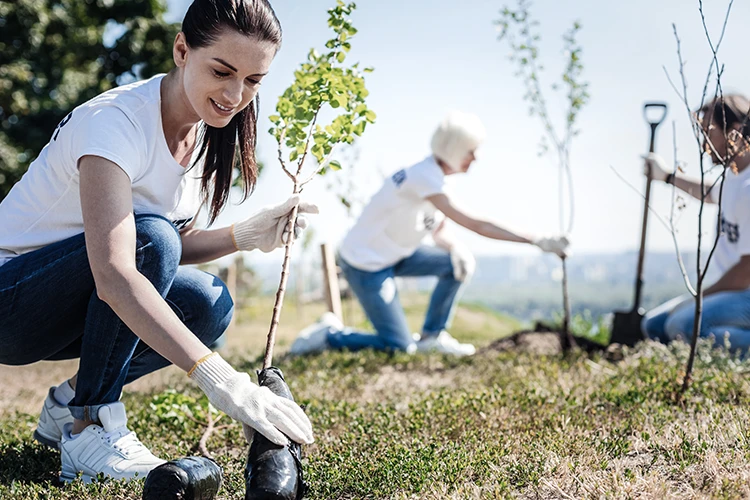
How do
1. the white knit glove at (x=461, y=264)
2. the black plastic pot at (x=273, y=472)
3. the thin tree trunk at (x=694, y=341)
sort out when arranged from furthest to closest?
the white knit glove at (x=461, y=264) → the thin tree trunk at (x=694, y=341) → the black plastic pot at (x=273, y=472)

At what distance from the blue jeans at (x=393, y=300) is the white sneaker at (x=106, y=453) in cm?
305

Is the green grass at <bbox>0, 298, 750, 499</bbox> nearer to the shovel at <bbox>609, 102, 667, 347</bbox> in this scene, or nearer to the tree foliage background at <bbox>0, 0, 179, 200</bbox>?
the shovel at <bbox>609, 102, 667, 347</bbox>

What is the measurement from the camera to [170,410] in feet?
10.0

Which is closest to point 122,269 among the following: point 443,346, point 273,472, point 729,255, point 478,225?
point 273,472

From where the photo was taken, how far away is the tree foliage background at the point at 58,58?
34.4 ft

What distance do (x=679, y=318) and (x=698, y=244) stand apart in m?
2.01

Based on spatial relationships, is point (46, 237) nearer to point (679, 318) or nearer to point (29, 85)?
point (679, 318)

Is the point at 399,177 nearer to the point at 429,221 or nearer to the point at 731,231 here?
the point at 429,221

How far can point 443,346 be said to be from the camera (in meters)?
5.33

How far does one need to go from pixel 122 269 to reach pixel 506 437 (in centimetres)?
142

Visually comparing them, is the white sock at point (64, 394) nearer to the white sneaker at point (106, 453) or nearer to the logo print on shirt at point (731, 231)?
the white sneaker at point (106, 453)

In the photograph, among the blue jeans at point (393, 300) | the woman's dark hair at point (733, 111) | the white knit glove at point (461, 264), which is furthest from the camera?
the white knit glove at point (461, 264)

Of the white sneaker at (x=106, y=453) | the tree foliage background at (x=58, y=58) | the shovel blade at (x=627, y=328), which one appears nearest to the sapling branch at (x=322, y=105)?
the white sneaker at (x=106, y=453)

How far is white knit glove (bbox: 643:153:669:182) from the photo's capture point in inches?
193
